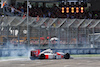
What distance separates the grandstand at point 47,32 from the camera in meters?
27.1

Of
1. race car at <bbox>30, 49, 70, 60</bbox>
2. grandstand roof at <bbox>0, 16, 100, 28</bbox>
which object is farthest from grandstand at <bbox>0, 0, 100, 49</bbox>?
race car at <bbox>30, 49, 70, 60</bbox>

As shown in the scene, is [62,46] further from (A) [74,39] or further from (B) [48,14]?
(B) [48,14]

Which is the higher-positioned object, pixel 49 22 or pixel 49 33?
pixel 49 22

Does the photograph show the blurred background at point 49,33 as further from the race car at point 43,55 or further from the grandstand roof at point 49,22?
the race car at point 43,55

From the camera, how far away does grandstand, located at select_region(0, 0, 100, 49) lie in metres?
27.1

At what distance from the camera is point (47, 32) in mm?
28359

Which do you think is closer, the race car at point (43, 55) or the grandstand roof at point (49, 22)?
the race car at point (43, 55)

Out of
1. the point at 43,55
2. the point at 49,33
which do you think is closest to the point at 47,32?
the point at 49,33

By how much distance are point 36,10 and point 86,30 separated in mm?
17955

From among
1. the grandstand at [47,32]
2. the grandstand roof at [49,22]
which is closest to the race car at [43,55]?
the grandstand at [47,32]

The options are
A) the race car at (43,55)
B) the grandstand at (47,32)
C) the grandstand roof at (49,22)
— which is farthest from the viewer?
the grandstand at (47,32)

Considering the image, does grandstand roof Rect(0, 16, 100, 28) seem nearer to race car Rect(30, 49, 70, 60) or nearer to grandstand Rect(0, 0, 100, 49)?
grandstand Rect(0, 0, 100, 49)

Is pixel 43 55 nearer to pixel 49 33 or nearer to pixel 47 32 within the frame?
pixel 49 33

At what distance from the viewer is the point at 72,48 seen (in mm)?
29312
